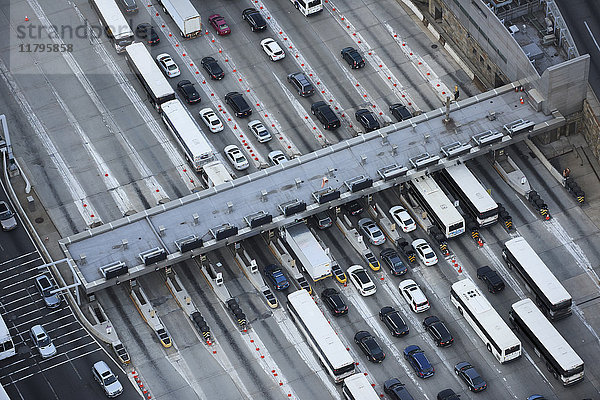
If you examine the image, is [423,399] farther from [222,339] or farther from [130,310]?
[130,310]

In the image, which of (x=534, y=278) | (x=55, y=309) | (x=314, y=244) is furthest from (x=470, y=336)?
(x=55, y=309)

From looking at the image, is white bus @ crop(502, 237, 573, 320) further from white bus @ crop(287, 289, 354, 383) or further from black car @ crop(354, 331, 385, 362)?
white bus @ crop(287, 289, 354, 383)

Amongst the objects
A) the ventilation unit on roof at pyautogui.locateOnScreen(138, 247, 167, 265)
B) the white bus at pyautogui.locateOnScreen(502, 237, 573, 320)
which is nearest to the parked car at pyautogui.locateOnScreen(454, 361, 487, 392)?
the white bus at pyautogui.locateOnScreen(502, 237, 573, 320)

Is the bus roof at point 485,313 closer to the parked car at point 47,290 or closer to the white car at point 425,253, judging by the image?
the white car at point 425,253

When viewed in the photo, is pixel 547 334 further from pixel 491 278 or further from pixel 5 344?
pixel 5 344

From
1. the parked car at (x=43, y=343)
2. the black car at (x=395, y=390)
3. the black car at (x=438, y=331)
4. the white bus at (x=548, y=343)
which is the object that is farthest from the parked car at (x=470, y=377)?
the parked car at (x=43, y=343)

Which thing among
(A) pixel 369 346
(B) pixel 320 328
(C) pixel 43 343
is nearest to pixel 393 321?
(A) pixel 369 346
